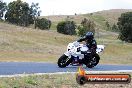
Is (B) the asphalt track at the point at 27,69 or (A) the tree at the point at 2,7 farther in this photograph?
(A) the tree at the point at 2,7

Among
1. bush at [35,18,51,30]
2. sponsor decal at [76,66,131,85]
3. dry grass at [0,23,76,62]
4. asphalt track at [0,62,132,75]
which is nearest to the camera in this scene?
sponsor decal at [76,66,131,85]

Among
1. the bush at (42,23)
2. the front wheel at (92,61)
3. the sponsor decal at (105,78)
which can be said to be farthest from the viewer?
the bush at (42,23)

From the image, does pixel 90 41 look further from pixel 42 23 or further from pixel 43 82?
pixel 42 23

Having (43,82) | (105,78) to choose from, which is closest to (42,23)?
(43,82)

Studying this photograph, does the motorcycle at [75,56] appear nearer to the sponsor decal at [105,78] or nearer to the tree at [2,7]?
the sponsor decal at [105,78]

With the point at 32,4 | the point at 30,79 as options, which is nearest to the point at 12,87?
the point at 30,79

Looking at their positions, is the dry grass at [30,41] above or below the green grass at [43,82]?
below

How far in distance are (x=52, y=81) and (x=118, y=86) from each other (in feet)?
7.35

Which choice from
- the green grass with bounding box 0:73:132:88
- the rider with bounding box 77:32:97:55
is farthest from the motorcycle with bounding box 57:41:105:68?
the green grass with bounding box 0:73:132:88

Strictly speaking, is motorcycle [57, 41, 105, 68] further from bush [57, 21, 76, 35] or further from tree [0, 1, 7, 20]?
tree [0, 1, 7, 20]

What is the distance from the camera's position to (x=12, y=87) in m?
12.1

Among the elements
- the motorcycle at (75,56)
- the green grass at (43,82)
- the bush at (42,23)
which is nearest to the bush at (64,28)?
the bush at (42,23)

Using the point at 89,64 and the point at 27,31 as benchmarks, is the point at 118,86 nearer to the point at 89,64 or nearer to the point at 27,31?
the point at 89,64

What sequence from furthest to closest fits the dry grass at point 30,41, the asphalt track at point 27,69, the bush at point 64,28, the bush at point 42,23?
the bush at point 42,23
the bush at point 64,28
the dry grass at point 30,41
the asphalt track at point 27,69
